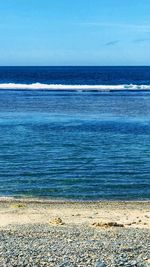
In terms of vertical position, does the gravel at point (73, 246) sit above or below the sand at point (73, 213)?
above

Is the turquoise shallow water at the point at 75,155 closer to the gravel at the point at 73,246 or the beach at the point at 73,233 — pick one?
the beach at the point at 73,233

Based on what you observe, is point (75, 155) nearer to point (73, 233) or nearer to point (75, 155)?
point (75, 155)

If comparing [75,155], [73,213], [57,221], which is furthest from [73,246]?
[75,155]

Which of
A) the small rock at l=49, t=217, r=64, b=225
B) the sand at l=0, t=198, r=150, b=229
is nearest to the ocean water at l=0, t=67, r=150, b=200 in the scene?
the sand at l=0, t=198, r=150, b=229

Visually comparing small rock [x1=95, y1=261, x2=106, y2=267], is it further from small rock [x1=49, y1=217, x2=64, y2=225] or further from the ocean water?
the ocean water

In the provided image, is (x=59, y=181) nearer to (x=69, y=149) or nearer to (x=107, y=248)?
(x=69, y=149)

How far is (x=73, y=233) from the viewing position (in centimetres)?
1440

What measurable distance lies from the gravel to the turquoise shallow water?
4979 millimetres

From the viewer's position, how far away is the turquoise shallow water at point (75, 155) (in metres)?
20.6

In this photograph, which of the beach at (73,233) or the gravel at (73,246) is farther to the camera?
the beach at (73,233)

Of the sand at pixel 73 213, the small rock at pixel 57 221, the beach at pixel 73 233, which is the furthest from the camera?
the sand at pixel 73 213

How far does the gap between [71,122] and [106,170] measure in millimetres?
15659

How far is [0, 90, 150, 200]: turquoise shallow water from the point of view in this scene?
20625 millimetres

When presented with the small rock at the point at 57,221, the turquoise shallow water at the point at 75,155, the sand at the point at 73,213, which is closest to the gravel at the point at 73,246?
the small rock at the point at 57,221
